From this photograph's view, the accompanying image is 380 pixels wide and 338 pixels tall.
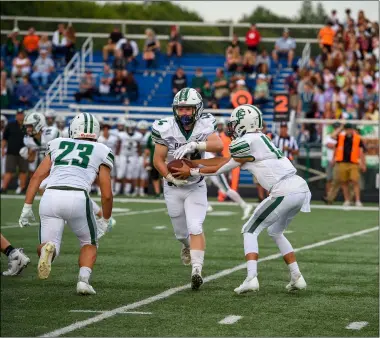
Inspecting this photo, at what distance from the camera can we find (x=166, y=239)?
44.1 feet

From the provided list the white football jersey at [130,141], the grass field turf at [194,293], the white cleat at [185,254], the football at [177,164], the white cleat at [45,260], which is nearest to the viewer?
the grass field turf at [194,293]

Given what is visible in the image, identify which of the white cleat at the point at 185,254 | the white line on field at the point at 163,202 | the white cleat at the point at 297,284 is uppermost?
the white cleat at the point at 297,284

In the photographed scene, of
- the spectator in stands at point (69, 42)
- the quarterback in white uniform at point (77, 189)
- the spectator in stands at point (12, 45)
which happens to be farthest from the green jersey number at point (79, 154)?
the spectator in stands at point (12, 45)

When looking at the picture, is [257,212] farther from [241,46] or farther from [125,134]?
[241,46]

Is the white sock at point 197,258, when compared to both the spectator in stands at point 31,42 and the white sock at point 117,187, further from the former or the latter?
the spectator in stands at point 31,42

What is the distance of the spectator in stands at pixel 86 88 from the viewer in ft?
91.5

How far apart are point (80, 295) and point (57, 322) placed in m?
1.19

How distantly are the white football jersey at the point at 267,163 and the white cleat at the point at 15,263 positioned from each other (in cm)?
220

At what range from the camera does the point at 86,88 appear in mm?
28172

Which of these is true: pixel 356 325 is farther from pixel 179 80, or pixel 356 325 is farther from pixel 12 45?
pixel 12 45

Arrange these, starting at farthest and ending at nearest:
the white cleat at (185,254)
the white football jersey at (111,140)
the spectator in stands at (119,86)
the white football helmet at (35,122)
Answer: the spectator in stands at (119,86) → the white football jersey at (111,140) → the white football helmet at (35,122) → the white cleat at (185,254)

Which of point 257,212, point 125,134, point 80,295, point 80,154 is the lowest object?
point 125,134

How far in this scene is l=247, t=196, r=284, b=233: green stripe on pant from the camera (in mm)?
8750

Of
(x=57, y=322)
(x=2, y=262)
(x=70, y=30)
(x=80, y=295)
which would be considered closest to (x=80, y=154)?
(x=80, y=295)
